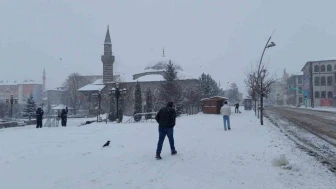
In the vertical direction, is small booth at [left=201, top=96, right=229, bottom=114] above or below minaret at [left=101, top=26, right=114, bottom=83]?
below

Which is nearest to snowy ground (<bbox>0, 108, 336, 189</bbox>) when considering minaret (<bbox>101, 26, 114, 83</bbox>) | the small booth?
the small booth

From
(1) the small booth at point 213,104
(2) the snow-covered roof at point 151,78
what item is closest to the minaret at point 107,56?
(2) the snow-covered roof at point 151,78

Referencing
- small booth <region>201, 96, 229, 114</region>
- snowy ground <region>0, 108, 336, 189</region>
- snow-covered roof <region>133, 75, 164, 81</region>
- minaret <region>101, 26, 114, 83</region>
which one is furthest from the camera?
snow-covered roof <region>133, 75, 164, 81</region>

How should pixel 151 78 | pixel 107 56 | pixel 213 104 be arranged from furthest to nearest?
pixel 151 78 → pixel 107 56 → pixel 213 104

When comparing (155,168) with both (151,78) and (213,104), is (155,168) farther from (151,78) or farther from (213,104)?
(151,78)

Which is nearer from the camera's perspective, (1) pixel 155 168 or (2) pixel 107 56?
(1) pixel 155 168

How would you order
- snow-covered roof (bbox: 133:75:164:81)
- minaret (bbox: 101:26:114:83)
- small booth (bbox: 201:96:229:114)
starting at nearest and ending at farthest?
small booth (bbox: 201:96:229:114)
minaret (bbox: 101:26:114:83)
snow-covered roof (bbox: 133:75:164:81)

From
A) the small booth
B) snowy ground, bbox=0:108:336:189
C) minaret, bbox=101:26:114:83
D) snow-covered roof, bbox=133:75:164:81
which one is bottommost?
snowy ground, bbox=0:108:336:189

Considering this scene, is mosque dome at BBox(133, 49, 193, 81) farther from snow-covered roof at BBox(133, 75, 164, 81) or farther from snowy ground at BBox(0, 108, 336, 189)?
snowy ground at BBox(0, 108, 336, 189)

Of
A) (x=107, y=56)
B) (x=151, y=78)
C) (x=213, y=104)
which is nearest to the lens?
(x=213, y=104)

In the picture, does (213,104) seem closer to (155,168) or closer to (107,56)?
(155,168)

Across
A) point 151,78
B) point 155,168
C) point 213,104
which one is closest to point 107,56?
point 151,78

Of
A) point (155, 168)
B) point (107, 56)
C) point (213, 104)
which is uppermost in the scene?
point (107, 56)

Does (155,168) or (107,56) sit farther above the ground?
(107,56)
